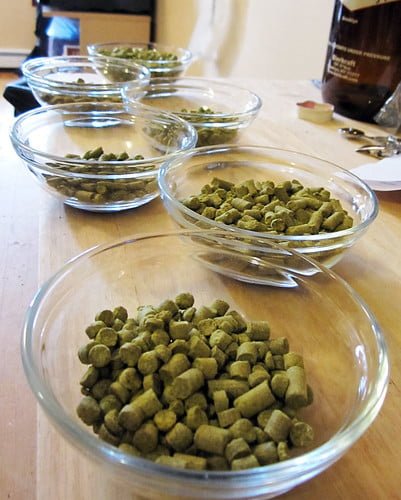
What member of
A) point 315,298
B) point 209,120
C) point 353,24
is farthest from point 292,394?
point 353,24

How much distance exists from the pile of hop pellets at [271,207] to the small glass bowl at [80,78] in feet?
1.28

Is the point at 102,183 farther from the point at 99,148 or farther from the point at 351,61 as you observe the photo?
the point at 351,61

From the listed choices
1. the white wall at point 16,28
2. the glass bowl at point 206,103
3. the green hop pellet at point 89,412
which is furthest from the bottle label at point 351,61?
the white wall at point 16,28

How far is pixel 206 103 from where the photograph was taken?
115 centimetres

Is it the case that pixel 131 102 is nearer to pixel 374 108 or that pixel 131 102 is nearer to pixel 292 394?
pixel 374 108

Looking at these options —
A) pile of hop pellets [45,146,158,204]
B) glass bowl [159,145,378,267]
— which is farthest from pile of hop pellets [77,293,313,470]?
pile of hop pellets [45,146,158,204]

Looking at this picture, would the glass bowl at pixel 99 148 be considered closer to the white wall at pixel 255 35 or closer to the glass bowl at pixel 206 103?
the glass bowl at pixel 206 103

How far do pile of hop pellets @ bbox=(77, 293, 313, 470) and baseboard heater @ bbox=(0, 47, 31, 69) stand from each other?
Answer: 3646 millimetres

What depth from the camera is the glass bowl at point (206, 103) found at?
2.99 feet

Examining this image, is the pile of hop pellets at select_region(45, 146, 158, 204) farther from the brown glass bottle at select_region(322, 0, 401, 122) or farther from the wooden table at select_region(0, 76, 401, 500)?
the brown glass bottle at select_region(322, 0, 401, 122)

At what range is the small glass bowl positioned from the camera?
1.02 metres

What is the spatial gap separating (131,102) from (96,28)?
2.10 metres

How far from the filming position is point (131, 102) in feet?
3.06

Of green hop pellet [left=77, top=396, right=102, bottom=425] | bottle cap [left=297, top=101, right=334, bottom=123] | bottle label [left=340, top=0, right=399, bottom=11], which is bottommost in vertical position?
green hop pellet [left=77, top=396, right=102, bottom=425]
